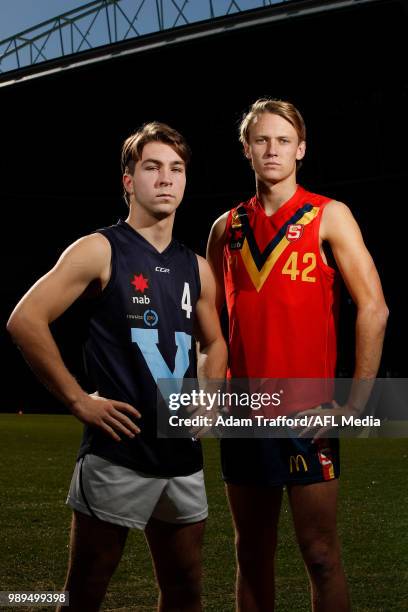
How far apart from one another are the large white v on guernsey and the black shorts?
37 cm

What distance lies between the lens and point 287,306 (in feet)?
8.90

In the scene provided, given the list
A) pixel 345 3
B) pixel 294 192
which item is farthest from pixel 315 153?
pixel 294 192

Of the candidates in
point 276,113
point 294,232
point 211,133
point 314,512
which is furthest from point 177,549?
point 211,133

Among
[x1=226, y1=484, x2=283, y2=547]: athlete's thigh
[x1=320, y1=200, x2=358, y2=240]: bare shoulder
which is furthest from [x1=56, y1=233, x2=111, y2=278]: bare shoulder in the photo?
[x1=226, y1=484, x2=283, y2=547]: athlete's thigh

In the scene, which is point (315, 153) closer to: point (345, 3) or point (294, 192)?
point (345, 3)

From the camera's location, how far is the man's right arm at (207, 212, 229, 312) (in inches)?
115

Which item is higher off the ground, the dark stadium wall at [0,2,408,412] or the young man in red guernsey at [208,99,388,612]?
the dark stadium wall at [0,2,408,412]

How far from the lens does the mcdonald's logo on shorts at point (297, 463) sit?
8.75ft

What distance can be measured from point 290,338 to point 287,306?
0.10 meters

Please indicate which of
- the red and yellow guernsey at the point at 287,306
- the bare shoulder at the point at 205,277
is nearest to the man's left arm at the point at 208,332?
the bare shoulder at the point at 205,277

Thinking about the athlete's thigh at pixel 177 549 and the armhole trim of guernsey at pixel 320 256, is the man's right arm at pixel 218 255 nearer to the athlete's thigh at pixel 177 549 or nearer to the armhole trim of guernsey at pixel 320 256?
the armhole trim of guernsey at pixel 320 256

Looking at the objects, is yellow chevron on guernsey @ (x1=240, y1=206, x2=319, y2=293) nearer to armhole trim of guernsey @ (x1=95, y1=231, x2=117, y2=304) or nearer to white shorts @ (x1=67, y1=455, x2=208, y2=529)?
armhole trim of guernsey @ (x1=95, y1=231, x2=117, y2=304)

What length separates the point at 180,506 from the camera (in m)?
2.39

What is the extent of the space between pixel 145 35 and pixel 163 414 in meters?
18.0
